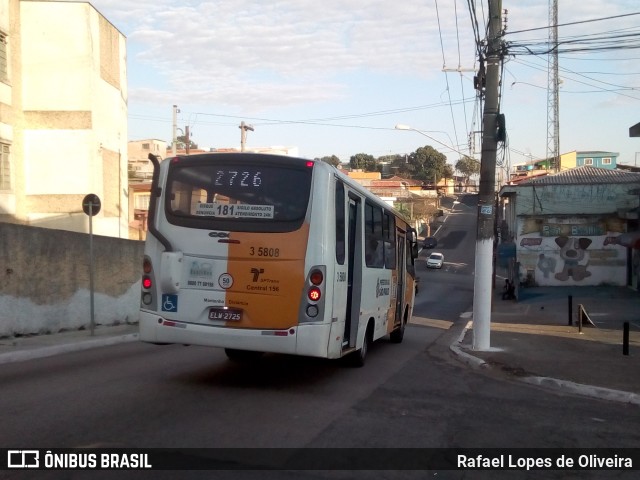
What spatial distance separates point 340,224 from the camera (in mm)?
9297

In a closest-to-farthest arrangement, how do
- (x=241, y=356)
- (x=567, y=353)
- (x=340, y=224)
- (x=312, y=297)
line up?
(x=312, y=297)
(x=340, y=224)
(x=241, y=356)
(x=567, y=353)

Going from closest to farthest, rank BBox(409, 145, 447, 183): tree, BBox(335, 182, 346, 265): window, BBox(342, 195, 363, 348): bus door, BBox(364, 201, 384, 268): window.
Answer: BBox(335, 182, 346, 265): window
BBox(342, 195, 363, 348): bus door
BBox(364, 201, 384, 268): window
BBox(409, 145, 447, 183): tree

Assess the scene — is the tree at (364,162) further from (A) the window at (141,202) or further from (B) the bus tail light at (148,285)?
(B) the bus tail light at (148,285)

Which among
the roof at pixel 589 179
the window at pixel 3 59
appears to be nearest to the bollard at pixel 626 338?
the window at pixel 3 59

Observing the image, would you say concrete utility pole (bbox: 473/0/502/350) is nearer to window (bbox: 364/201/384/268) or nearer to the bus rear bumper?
window (bbox: 364/201/384/268)

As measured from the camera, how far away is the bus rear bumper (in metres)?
8.57

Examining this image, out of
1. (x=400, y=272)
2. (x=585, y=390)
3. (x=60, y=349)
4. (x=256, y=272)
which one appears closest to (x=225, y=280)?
(x=256, y=272)

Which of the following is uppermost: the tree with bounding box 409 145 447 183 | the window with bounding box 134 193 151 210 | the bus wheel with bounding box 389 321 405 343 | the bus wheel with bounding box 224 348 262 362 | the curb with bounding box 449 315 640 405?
the tree with bounding box 409 145 447 183

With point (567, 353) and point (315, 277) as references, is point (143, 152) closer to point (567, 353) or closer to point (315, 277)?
point (567, 353)

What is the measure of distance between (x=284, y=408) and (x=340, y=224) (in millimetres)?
2566

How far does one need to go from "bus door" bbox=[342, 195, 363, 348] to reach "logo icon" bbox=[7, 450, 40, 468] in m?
4.71

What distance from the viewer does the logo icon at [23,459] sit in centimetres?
571

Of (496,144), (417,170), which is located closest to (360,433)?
(496,144)

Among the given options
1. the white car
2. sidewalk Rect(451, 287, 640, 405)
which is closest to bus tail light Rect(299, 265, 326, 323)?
sidewalk Rect(451, 287, 640, 405)
